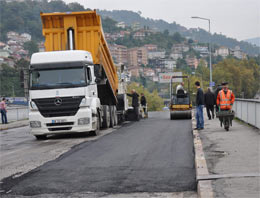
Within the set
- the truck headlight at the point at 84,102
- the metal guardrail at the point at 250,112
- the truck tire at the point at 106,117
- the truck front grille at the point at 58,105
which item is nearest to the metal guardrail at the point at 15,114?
the truck tire at the point at 106,117

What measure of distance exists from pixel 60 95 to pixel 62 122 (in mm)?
940

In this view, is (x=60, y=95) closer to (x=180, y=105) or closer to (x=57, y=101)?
(x=57, y=101)

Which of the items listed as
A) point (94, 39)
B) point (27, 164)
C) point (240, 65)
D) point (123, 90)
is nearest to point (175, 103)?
point (123, 90)

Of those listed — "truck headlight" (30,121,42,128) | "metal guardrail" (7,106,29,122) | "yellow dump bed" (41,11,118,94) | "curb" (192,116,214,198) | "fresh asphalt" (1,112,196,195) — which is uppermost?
"yellow dump bed" (41,11,118,94)

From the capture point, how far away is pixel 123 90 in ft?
86.9

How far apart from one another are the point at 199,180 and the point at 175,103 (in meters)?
23.0

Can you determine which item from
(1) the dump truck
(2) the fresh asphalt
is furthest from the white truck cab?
(2) the fresh asphalt

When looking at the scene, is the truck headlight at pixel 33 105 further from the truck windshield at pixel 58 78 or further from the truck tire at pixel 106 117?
the truck tire at pixel 106 117

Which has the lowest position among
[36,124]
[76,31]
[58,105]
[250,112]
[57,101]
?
[36,124]

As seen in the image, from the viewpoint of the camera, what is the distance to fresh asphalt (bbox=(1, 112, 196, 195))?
300 inches

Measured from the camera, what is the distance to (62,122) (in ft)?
53.8

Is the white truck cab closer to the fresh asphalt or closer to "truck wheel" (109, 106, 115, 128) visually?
the fresh asphalt

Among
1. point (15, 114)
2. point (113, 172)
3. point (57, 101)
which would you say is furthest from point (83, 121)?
point (15, 114)

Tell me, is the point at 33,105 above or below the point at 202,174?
above
